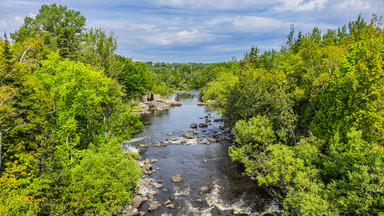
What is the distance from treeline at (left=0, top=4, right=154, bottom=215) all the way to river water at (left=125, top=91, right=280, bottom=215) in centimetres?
638

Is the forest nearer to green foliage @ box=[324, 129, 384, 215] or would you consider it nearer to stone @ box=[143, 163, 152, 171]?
green foliage @ box=[324, 129, 384, 215]

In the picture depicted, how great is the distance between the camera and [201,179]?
2969 centimetres

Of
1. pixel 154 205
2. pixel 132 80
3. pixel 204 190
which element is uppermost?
pixel 132 80

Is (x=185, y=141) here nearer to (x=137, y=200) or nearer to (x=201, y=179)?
(x=201, y=179)

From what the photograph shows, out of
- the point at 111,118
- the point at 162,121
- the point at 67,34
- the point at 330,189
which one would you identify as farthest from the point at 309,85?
the point at 67,34

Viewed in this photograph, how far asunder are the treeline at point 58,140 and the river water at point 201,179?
6383 mm

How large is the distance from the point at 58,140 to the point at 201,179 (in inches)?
705

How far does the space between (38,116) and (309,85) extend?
1262 inches

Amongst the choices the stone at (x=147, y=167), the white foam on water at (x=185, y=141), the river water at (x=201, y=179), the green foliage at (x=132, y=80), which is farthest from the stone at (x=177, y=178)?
the green foliage at (x=132, y=80)

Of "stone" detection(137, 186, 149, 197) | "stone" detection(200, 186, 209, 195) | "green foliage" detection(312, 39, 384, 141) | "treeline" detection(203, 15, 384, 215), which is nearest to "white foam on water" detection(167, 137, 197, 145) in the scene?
"treeline" detection(203, 15, 384, 215)

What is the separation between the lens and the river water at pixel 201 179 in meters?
23.5

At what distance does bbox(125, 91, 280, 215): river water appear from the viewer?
23469mm

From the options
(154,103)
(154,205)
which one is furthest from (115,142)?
(154,103)

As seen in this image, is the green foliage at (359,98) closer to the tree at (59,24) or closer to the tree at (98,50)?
the tree at (98,50)
